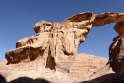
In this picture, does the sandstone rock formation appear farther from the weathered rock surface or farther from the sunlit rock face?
the weathered rock surface

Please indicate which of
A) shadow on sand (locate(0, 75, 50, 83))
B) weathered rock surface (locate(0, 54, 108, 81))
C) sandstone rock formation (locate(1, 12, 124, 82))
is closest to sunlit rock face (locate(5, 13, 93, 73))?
sandstone rock formation (locate(1, 12, 124, 82))

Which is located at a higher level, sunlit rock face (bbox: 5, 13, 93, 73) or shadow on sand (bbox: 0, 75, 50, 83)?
sunlit rock face (bbox: 5, 13, 93, 73)

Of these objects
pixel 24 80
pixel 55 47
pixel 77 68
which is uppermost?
pixel 55 47

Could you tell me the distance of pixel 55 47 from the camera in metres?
12.4

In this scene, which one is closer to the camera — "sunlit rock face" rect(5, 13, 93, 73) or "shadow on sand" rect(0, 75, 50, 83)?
"shadow on sand" rect(0, 75, 50, 83)

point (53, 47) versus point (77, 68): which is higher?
point (53, 47)

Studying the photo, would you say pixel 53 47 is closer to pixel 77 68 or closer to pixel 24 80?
pixel 24 80

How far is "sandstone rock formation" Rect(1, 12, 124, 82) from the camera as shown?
12.1m

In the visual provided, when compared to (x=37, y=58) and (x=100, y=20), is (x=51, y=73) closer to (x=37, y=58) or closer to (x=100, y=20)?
(x=37, y=58)

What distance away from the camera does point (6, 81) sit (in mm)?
10898

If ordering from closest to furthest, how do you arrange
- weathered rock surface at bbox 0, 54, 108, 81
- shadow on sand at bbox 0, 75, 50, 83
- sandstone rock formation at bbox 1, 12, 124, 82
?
shadow on sand at bbox 0, 75, 50, 83 < weathered rock surface at bbox 0, 54, 108, 81 < sandstone rock formation at bbox 1, 12, 124, 82

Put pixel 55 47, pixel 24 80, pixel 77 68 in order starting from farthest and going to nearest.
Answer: pixel 77 68 < pixel 55 47 < pixel 24 80

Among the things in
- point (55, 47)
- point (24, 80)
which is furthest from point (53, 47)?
point (24, 80)

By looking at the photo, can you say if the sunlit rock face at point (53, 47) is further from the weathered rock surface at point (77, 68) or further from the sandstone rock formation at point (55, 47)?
the weathered rock surface at point (77, 68)
